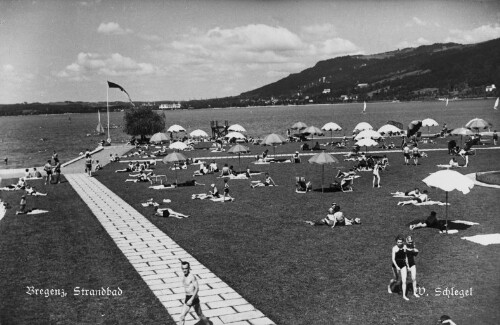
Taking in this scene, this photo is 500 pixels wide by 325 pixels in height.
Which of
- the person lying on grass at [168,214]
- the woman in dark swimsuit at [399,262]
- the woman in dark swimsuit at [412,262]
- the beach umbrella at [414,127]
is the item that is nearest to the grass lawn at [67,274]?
the person lying on grass at [168,214]

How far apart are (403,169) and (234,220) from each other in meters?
17.1

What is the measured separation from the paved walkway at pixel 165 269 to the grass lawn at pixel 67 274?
318 millimetres

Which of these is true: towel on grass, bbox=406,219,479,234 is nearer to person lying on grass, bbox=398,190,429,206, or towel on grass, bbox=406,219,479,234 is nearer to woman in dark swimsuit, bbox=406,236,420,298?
person lying on grass, bbox=398,190,429,206

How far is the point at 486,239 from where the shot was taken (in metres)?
14.9

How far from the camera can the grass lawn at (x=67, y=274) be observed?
10336mm

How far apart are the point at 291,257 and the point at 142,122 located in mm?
69166

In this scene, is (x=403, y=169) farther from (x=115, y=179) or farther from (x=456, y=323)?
Result: (x=456, y=323)

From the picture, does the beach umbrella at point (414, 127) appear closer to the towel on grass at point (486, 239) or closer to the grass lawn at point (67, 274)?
the towel on grass at point (486, 239)

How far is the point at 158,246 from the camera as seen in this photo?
1571cm

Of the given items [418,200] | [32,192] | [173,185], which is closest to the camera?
[418,200]

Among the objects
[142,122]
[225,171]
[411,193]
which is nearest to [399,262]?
[411,193]

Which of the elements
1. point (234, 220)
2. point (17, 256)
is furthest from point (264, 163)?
point (17, 256)

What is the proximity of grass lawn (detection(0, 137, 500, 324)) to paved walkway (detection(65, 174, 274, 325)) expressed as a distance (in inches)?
11.7

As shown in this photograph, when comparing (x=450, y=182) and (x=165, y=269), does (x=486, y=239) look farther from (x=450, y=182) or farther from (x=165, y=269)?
(x=165, y=269)
